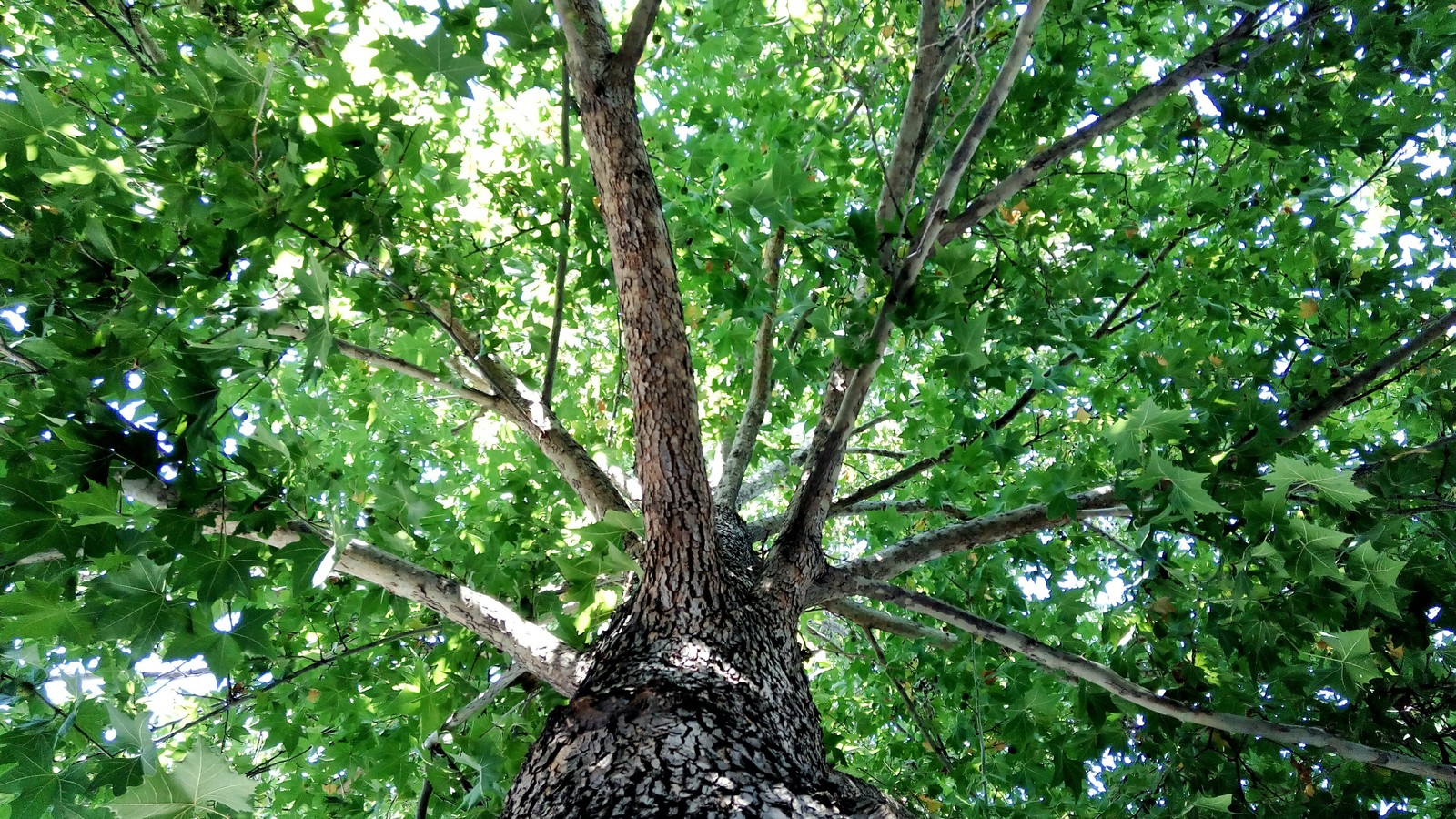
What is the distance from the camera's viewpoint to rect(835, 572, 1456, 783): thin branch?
2.57 m

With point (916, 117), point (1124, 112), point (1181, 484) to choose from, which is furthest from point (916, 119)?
point (1181, 484)

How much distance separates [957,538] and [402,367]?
8.25 ft

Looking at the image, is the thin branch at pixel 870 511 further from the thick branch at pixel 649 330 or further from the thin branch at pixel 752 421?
the thick branch at pixel 649 330

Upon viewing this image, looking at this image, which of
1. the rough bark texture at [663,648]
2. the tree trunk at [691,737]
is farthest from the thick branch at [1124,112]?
the tree trunk at [691,737]

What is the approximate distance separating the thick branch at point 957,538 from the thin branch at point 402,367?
179 centimetres

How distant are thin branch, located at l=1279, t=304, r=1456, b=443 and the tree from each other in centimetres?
2

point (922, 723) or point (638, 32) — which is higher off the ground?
point (638, 32)

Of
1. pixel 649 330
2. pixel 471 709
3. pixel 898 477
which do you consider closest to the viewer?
pixel 649 330

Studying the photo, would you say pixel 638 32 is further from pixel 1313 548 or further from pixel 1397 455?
pixel 1397 455

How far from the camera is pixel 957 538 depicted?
3.49 meters

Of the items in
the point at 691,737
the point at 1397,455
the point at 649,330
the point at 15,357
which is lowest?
the point at 691,737

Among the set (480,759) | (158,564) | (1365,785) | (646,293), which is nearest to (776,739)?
(480,759)

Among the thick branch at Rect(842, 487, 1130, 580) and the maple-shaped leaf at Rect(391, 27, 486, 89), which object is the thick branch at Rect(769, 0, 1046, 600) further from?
the maple-shaped leaf at Rect(391, 27, 486, 89)

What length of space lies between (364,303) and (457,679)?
4.97 ft
